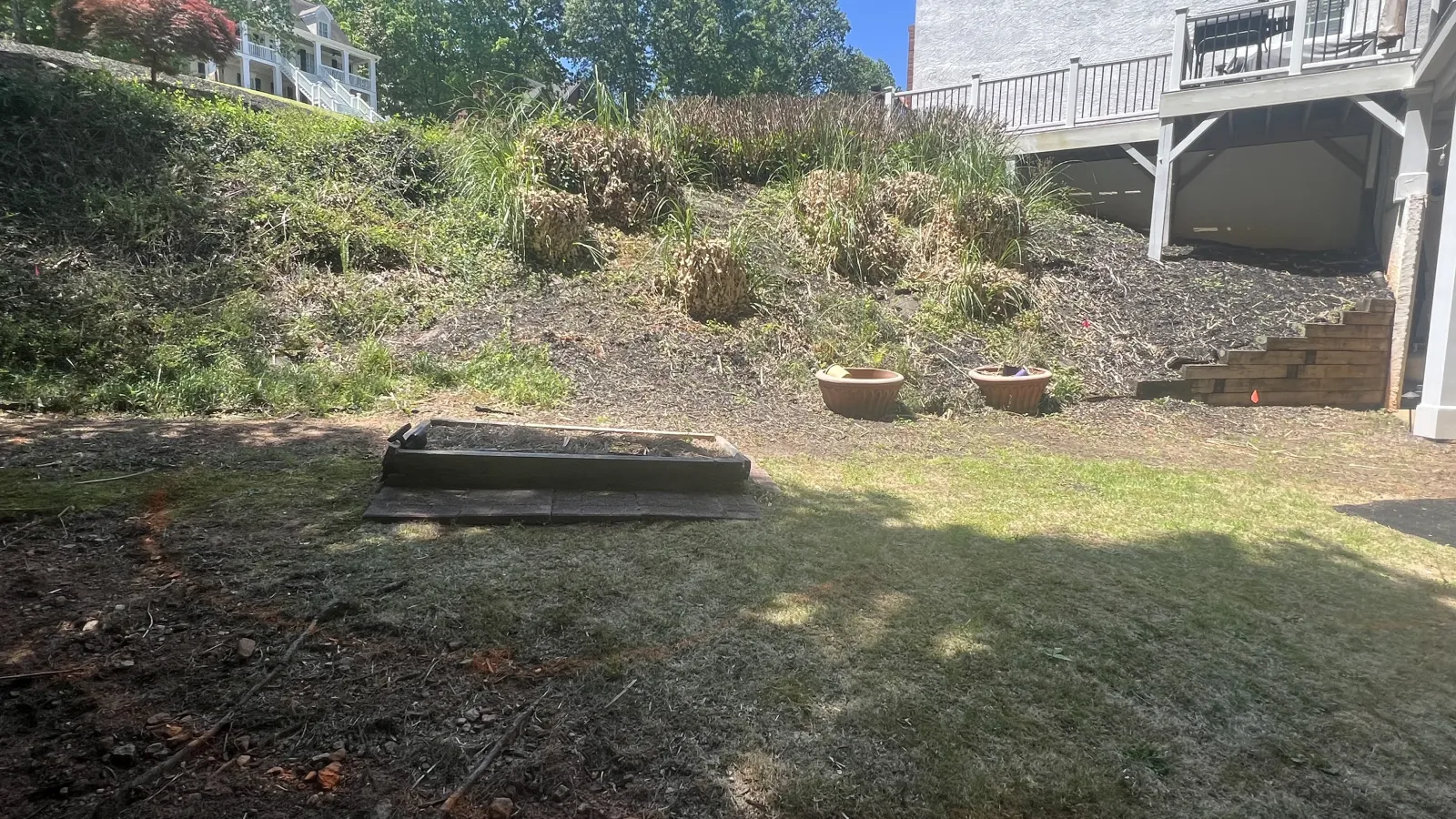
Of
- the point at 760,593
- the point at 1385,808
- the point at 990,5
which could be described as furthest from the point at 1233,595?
the point at 990,5

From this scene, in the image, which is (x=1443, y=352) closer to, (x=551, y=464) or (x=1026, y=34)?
(x=551, y=464)

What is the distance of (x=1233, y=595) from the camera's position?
3082mm

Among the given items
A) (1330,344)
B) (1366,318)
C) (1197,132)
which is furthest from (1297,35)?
(1330,344)

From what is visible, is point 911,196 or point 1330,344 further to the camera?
point 911,196

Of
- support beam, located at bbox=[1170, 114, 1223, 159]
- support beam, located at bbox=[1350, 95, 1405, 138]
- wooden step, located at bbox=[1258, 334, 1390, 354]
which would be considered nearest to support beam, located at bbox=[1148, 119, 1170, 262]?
support beam, located at bbox=[1170, 114, 1223, 159]

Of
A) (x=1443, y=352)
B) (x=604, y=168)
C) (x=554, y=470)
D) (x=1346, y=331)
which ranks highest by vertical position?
(x=604, y=168)

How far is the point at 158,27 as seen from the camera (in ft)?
34.3

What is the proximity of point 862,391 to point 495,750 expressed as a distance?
4916 mm

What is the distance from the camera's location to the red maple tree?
1048 centimetres

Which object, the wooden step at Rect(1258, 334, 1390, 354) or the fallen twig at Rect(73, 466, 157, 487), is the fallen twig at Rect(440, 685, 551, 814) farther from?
the wooden step at Rect(1258, 334, 1390, 354)

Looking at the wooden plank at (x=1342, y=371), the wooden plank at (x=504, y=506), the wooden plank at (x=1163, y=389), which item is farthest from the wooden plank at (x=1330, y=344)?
the wooden plank at (x=504, y=506)

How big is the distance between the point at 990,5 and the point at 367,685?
1767 centimetres

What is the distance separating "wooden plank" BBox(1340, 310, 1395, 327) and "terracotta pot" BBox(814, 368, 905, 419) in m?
4.73

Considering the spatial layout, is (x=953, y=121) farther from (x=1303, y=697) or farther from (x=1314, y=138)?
(x=1303, y=697)
